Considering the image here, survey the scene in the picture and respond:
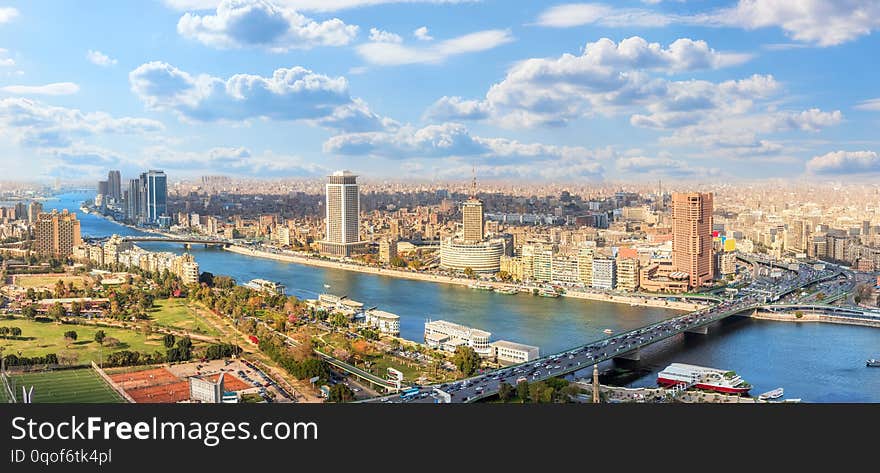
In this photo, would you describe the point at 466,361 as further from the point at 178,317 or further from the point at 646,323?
the point at 178,317

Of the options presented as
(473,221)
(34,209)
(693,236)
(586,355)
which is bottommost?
(586,355)

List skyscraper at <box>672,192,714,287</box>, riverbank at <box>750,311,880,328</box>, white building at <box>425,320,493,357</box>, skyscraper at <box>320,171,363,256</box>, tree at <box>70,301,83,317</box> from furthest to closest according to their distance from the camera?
1. skyscraper at <box>320,171,363,256</box>
2. skyscraper at <box>672,192,714,287</box>
3. riverbank at <box>750,311,880,328</box>
4. tree at <box>70,301,83,317</box>
5. white building at <box>425,320,493,357</box>

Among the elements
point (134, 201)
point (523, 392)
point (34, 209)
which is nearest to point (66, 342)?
point (523, 392)

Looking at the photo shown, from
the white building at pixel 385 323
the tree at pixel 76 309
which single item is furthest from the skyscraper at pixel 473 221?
the tree at pixel 76 309

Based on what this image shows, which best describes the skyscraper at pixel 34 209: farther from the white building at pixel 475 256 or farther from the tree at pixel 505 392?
the tree at pixel 505 392

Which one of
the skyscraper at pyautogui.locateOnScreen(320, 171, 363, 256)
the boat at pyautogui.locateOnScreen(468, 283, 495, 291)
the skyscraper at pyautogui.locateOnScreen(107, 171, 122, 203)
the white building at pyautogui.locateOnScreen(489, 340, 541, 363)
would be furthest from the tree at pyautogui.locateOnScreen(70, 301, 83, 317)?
the skyscraper at pyautogui.locateOnScreen(107, 171, 122, 203)

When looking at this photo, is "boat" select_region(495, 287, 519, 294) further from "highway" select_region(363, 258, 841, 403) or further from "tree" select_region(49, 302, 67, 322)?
"tree" select_region(49, 302, 67, 322)
